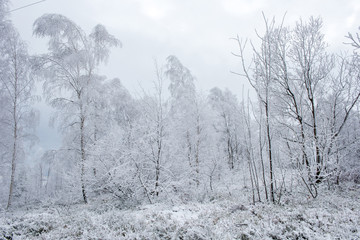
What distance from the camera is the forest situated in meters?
4.73

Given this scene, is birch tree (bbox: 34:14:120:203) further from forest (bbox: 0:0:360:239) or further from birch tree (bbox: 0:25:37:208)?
birch tree (bbox: 0:25:37:208)

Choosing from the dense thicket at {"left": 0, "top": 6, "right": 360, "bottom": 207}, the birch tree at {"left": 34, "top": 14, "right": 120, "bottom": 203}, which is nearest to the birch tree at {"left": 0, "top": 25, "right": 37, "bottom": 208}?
the dense thicket at {"left": 0, "top": 6, "right": 360, "bottom": 207}

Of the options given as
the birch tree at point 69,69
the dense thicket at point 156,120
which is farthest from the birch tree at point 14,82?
the birch tree at point 69,69

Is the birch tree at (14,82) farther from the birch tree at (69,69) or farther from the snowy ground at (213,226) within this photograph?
the snowy ground at (213,226)

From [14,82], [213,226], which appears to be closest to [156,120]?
[213,226]

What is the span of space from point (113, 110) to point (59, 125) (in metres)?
4.40

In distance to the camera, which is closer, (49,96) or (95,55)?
(49,96)

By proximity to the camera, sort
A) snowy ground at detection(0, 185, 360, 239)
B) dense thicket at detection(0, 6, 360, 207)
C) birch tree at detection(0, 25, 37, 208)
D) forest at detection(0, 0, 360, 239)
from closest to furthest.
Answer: snowy ground at detection(0, 185, 360, 239) < forest at detection(0, 0, 360, 239) < dense thicket at detection(0, 6, 360, 207) < birch tree at detection(0, 25, 37, 208)

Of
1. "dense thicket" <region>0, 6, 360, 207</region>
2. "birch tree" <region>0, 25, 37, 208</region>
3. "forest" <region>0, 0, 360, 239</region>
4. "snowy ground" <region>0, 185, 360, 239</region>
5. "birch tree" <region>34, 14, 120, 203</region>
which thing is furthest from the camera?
"birch tree" <region>0, 25, 37, 208</region>

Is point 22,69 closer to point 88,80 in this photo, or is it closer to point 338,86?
point 88,80

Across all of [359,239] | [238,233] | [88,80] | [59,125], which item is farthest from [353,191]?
[59,125]

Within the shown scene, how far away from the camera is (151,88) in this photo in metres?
8.82

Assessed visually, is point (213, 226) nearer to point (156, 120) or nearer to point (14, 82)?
point (156, 120)

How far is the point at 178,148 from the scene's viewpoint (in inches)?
378
